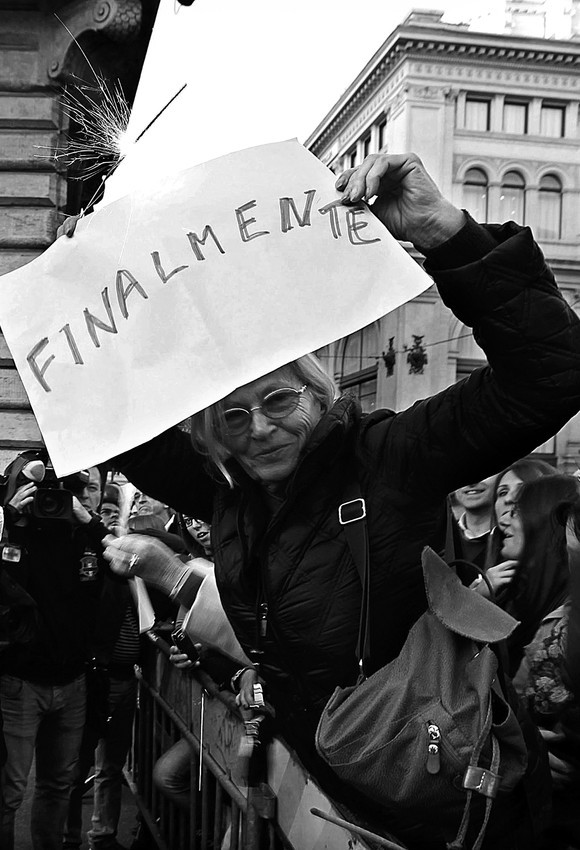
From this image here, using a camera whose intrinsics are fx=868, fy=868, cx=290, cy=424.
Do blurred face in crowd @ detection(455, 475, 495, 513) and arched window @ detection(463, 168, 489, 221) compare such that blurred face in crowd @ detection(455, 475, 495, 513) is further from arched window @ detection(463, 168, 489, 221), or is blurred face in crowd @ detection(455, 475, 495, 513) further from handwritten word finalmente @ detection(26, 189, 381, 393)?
arched window @ detection(463, 168, 489, 221)

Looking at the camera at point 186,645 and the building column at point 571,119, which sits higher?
the building column at point 571,119

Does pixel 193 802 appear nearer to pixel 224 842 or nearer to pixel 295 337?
pixel 224 842

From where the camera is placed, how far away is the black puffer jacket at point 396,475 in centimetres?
→ 132

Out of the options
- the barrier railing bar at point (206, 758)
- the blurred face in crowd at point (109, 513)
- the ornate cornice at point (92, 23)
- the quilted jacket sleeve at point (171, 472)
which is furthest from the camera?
the ornate cornice at point (92, 23)

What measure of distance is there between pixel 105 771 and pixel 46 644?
0.83 m

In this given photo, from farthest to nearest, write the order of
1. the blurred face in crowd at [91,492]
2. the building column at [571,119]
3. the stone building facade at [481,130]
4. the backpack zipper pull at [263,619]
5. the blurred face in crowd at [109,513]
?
the building column at [571,119] < the stone building facade at [481,130] < the blurred face in crowd at [109,513] < the blurred face in crowd at [91,492] < the backpack zipper pull at [263,619]

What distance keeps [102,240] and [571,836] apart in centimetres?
155

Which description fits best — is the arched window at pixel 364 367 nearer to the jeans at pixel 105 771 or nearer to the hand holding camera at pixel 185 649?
the jeans at pixel 105 771

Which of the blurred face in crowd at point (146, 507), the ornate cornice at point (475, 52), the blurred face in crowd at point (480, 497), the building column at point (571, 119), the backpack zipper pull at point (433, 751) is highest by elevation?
the ornate cornice at point (475, 52)

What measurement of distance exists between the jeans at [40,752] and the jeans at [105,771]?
0.20m

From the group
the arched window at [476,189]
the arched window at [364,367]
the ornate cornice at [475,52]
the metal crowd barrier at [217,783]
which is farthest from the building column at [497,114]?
the metal crowd barrier at [217,783]

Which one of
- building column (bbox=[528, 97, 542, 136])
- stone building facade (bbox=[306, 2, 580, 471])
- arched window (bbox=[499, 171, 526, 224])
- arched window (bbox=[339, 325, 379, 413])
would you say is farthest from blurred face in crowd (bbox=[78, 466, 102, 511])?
building column (bbox=[528, 97, 542, 136])

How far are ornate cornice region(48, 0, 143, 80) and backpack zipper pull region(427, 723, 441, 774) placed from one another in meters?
5.90

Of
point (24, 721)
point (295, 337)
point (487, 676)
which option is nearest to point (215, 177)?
point (295, 337)
